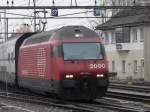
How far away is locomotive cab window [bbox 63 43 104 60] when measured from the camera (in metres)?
21.5

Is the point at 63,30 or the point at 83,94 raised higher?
the point at 63,30

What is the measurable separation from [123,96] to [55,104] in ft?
18.3

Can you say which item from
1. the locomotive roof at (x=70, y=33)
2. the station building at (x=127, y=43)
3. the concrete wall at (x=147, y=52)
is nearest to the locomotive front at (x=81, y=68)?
the locomotive roof at (x=70, y=33)

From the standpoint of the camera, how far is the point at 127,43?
64.3 m

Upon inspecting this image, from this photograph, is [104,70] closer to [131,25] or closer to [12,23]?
[131,25]

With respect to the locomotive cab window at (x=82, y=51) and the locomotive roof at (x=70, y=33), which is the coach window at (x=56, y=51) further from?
the locomotive roof at (x=70, y=33)

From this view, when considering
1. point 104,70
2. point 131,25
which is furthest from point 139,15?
point 104,70

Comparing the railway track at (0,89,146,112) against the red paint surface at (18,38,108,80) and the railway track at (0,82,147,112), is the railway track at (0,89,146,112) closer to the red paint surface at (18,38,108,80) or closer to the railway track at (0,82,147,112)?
the railway track at (0,82,147,112)

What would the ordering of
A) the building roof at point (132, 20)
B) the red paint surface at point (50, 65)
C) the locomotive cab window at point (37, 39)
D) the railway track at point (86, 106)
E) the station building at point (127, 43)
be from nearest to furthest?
the railway track at point (86, 106) → the red paint surface at point (50, 65) → the locomotive cab window at point (37, 39) → the building roof at point (132, 20) → the station building at point (127, 43)

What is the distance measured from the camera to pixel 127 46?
64.1 meters

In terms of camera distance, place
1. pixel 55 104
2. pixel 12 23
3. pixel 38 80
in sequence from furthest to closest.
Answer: pixel 12 23
pixel 38 80
pixel 55 104

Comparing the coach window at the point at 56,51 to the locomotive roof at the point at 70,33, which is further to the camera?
the locomotive roof at the point at 70,33

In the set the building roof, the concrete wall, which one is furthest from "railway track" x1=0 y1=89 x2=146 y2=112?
the building roof

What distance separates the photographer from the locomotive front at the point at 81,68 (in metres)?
21.0
